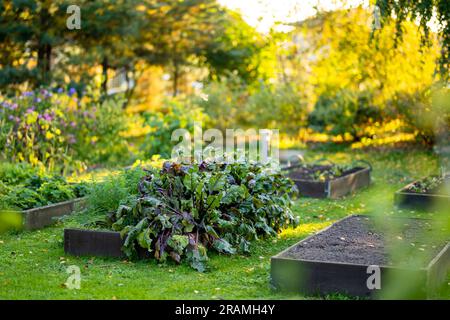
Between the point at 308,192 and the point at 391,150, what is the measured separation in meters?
6.01

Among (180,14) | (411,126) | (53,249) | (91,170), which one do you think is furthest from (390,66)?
(53,249)

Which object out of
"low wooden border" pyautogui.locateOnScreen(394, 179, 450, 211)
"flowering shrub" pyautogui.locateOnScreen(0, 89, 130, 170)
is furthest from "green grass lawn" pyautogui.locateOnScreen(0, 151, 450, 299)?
"flowering shrub" pyautogui.locateOnScreen(0, 89, 130, 170)

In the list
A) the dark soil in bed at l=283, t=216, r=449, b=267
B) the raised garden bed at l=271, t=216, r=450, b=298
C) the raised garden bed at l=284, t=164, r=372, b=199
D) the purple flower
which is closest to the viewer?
the raised garden bed at l=271, t=216, r=450, b=298

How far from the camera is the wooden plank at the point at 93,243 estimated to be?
6.34 metres

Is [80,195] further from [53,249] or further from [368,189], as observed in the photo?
[368,189]

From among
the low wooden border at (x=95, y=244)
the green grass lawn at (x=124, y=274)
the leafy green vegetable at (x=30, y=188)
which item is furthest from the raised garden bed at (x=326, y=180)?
the low wooden border at (x=95, y=244)

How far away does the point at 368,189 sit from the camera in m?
11.2

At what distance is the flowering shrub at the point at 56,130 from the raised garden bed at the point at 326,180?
3679mm

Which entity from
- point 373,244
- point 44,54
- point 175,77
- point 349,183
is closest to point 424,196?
point 349,183

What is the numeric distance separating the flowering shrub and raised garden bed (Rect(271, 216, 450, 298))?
573 centimetres

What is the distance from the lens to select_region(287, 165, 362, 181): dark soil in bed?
36.1ft

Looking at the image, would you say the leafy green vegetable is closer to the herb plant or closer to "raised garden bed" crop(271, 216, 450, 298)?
"raised garden bed" crop(271, 216, 450, 298)

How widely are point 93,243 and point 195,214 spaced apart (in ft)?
3.33

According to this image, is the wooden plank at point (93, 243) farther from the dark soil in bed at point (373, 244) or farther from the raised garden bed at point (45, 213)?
the dark soil in bed at point (373, 244)
